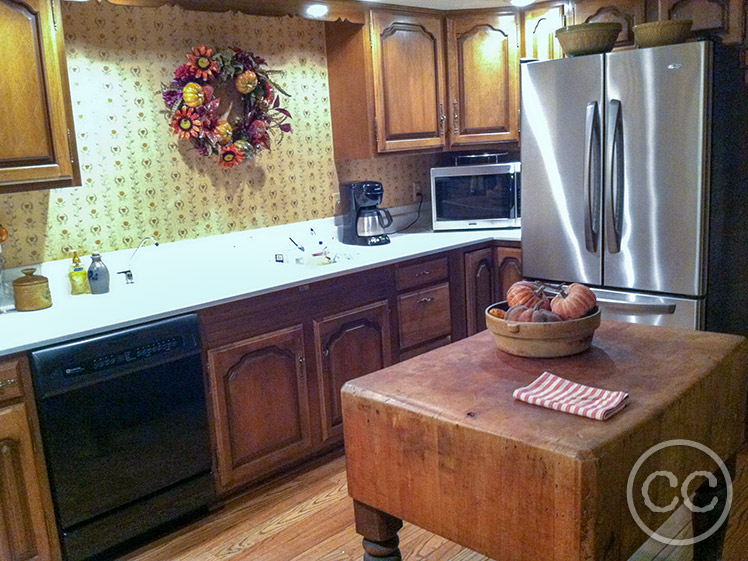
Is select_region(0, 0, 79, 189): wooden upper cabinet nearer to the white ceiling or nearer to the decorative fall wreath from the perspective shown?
the decorative fall wreath

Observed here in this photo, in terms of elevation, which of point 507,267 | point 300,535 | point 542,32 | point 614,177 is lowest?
point 300,535

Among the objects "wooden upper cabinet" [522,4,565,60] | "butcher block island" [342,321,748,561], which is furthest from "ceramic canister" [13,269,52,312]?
"wooden upper cabinet" [522,4,565,60]

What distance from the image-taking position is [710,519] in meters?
1.93

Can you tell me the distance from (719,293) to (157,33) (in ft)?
9.03

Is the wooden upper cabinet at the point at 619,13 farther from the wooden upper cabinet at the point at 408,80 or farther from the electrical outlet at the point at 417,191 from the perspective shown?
the electrical outlet at the point at 417,191

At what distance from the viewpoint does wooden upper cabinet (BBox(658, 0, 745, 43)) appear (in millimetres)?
3188

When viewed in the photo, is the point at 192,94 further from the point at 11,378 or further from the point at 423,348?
the point at 423,348

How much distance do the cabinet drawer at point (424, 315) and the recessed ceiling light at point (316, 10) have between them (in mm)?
1359

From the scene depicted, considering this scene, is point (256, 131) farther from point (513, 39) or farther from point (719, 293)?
point (719, 293)

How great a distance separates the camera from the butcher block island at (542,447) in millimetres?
1351

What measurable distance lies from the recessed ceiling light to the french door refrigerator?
1008 millimetres

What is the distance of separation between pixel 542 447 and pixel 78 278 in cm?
208

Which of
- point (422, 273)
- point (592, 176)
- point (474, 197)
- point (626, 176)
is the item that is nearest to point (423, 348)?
point (422, 273)

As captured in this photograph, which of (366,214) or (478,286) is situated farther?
(478,286)
